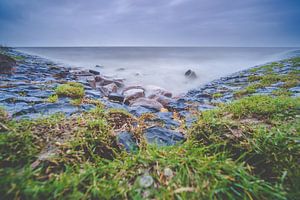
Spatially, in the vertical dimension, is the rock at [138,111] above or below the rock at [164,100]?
above

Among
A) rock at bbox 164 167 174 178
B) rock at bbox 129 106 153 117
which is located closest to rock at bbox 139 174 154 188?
rock at bbox 164 167 174 178

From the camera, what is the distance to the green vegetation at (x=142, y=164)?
3.13ft

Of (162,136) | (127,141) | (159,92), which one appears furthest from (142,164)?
(159,92)

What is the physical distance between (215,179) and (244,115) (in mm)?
1395

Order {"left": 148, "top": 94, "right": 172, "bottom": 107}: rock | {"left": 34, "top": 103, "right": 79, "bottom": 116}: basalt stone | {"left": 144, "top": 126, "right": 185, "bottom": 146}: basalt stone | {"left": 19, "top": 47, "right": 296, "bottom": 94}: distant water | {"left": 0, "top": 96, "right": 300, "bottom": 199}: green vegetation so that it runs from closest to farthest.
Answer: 1. {"left": 0, "top": 96, "right": 300, "bottom": 199}: green vegetation
2. {"left": 144, "top": 126, "right": 185, "bottom": 146}: basalt stone
3. {"left": 34, "top": 103, "right": 79, "bottom": 116}: basalt stone
4. {"left": 148, "top": 94, "right": 172, "bottom": 107}: rock
5. {"left": 19, "top": 47, "right": 296, "bottom": 94}: distant water

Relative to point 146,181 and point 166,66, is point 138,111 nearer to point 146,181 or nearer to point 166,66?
point 146,181

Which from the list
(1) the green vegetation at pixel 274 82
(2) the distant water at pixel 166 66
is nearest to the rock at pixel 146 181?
(1) the green vegetation at pixel 274 82

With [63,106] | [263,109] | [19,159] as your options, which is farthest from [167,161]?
[63,106]

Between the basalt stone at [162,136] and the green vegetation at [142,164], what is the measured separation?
157 millimetres

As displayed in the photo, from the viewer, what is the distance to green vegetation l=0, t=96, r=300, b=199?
0.95 metres

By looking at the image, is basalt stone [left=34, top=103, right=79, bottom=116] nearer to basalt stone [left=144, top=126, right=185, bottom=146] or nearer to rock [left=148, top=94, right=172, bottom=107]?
basalt stone [left=144, top=126, right=185, bottom=146]

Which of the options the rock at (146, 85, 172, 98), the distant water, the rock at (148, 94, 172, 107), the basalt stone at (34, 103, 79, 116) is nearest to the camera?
the basalt stone at (34, 103, 79, 116)

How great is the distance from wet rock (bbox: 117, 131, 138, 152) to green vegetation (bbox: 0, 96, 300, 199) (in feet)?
0.29

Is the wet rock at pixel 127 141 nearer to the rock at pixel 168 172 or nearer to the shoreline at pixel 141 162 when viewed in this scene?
the shoreline at pixel 141 162
